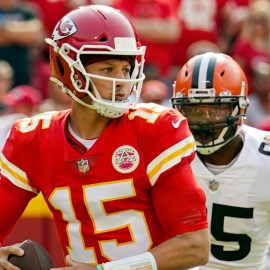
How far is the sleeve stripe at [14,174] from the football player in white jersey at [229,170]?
1060 mm

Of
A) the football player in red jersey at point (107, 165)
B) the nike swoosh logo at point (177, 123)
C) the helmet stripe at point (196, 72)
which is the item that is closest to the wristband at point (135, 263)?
the football player in red jersey at point (107, 165)

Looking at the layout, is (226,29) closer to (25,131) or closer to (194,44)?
(194,44)

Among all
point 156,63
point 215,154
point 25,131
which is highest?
point 25,131

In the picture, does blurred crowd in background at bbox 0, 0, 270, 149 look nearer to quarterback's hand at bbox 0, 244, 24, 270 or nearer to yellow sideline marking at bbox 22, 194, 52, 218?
yellow sideline marking at bbox 22, 194, 52, 218

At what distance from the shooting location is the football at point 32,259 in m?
3.61

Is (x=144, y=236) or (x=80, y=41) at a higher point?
(x=80, y=41)

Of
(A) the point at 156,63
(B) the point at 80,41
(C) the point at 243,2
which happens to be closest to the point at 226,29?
(C) the point at 243,2

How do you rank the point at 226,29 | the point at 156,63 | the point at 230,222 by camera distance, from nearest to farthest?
the point at 230,222, the point at 156,63, the point at 226,29

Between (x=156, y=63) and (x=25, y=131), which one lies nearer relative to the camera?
(x=25, y=131)

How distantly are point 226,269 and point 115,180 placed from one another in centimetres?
117

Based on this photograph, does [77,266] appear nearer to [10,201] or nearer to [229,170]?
[10,201]

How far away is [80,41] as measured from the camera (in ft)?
12.2

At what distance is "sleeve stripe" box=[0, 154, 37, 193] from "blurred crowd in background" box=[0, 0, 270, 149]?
358cm

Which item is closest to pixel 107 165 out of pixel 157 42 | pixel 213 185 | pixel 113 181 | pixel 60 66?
pixel 113 181
